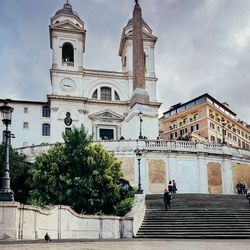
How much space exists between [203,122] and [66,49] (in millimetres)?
37368

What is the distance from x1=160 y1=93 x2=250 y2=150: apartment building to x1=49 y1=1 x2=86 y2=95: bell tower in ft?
96.6

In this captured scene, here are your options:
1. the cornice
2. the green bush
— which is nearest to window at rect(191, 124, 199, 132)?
the cornice

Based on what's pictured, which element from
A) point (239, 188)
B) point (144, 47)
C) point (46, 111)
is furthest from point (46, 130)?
point (239, 188)

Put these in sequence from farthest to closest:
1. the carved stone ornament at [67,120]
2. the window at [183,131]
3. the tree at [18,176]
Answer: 1. the window at [183,131]
2. the carved stone ornament at [67,120]
3. the tree at [18,176]

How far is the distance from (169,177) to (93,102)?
25.9 meters

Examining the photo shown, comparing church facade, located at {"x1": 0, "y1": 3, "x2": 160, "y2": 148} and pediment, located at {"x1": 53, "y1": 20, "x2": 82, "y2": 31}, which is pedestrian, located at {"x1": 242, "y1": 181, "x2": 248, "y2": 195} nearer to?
church facade, located at {"x1": 0, "y1": 3, "x2": 160, "y2": 148}

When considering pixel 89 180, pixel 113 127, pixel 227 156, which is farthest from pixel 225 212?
pixel 113 127

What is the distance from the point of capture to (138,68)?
56000mm

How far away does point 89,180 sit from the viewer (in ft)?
107

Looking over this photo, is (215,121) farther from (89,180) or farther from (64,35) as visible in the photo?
(89,180)

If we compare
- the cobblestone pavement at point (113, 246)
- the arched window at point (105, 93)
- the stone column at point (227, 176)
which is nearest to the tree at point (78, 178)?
the cobblestone pavement at point (113, 246)

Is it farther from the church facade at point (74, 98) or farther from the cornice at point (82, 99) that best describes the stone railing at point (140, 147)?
the cornice at point (82, 99)

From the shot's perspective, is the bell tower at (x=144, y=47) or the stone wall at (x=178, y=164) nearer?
the stone wall at (x=178, y=164)

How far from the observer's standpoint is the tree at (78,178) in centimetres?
3216
